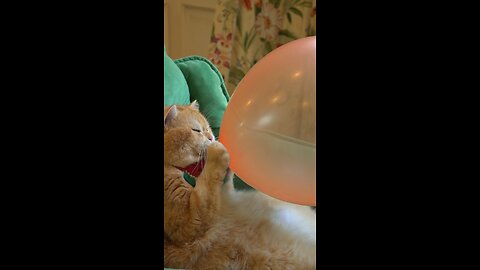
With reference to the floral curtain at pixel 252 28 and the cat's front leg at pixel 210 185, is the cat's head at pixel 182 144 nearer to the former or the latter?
the cat's front leg at pixel 210 185

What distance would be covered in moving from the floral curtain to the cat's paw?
1.48 m

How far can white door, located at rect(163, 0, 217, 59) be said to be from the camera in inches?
107

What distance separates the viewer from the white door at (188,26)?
8.94ft

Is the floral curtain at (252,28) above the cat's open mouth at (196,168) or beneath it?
above

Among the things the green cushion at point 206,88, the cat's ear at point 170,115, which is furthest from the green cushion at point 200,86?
the cat's ear at point 170,115

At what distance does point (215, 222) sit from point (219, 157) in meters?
0.14

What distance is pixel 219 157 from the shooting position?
0.86 metres

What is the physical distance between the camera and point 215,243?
0.88 m

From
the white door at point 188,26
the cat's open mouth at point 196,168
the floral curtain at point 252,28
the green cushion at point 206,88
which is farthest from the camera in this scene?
the white door at point 188,26

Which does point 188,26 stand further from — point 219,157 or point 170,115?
point 219,157

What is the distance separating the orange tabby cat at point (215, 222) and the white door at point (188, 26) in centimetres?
193
